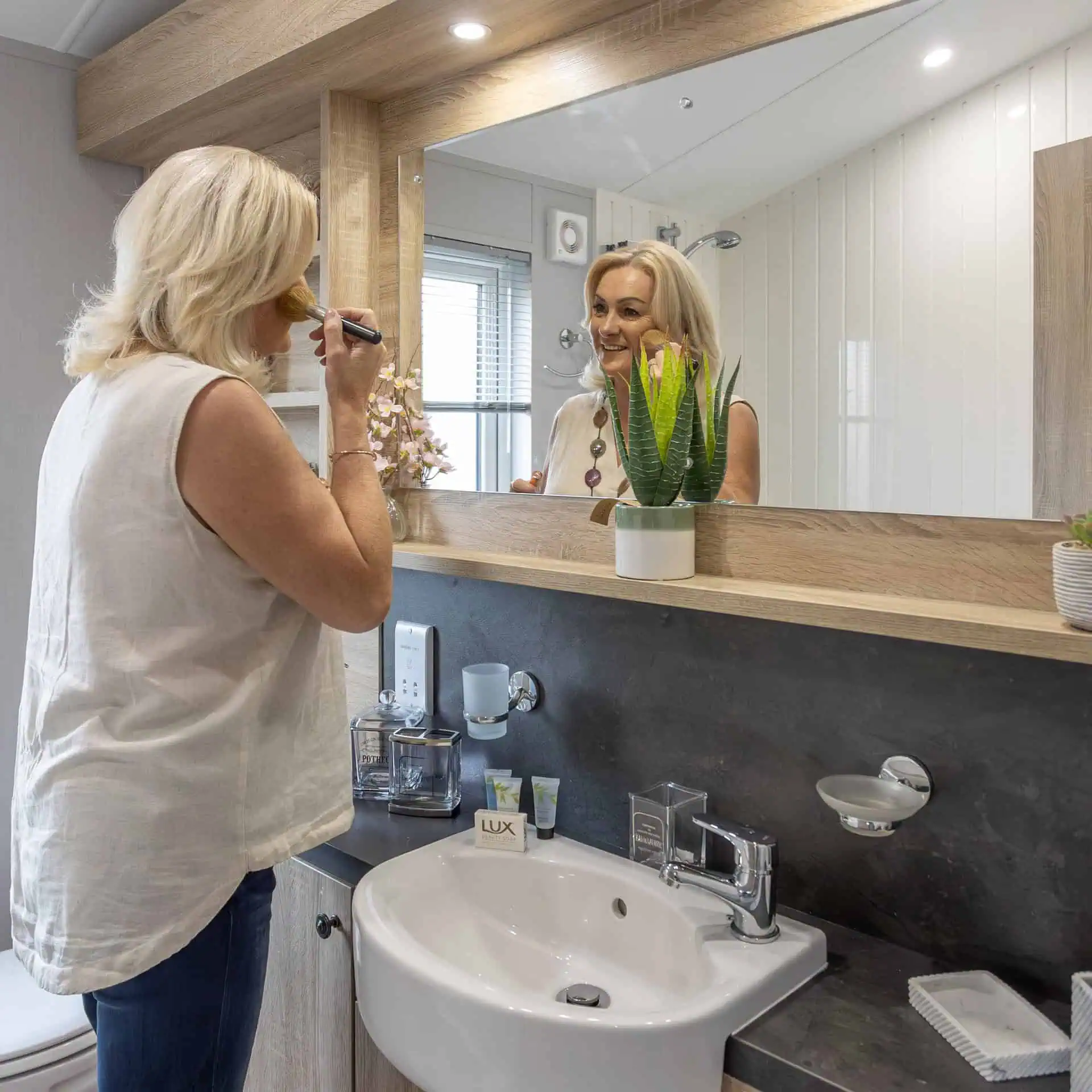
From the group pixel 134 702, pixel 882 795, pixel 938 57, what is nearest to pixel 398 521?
pixel 134 702

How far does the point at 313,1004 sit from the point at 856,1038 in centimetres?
79

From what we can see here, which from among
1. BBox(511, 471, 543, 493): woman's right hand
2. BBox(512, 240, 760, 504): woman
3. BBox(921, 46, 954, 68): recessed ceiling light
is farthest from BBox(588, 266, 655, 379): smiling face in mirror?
BBox(921, 46, 954, 68): recessed ceiling light

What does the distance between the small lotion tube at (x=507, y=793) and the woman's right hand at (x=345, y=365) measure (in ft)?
1.96

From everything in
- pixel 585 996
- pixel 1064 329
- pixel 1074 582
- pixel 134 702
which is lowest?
pixel 585 996

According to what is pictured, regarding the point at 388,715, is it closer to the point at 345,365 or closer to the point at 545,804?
the point at 545,804

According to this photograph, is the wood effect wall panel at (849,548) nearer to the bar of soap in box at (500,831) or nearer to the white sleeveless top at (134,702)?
the bar of soap in box at (500,831)

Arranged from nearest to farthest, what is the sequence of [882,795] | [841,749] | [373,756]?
[882,795] → [841,749] → [373,756]

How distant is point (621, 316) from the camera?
140cm

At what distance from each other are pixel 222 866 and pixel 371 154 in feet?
4.03

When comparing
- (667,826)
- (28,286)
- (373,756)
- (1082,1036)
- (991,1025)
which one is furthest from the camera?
(28,286)

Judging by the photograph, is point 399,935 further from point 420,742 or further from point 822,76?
point 822,76

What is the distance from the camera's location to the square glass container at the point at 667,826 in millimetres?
1318

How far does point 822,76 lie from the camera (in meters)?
1.19

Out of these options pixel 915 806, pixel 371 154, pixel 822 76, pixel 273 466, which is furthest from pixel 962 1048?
pixel 371 154
